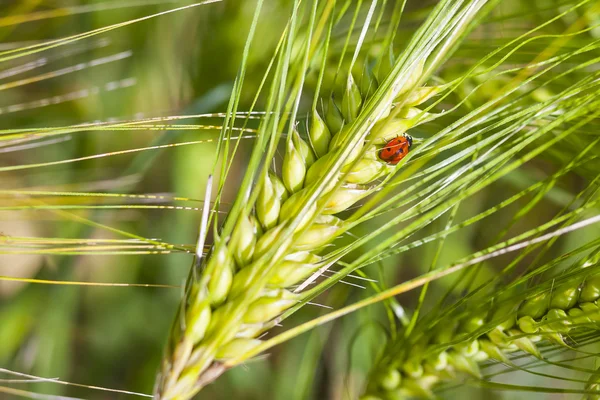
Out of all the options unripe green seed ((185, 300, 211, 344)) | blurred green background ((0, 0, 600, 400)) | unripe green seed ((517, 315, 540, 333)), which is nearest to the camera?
unripe green seed ((185, 300, 211, 344))

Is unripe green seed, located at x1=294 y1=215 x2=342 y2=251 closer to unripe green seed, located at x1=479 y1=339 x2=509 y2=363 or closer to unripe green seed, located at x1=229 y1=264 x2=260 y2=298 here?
unripe green seed, located at x1=229 y1=264 x2=260 y2=298

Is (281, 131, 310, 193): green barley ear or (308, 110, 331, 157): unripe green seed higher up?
(308, 110, 331, 157): unripe green seed

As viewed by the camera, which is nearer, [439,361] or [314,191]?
[314,191]

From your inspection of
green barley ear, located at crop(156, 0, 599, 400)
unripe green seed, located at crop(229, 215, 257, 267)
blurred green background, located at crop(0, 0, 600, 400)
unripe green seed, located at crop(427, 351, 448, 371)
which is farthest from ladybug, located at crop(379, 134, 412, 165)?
blurred green background, located at crop(0, 0, 600, 400)

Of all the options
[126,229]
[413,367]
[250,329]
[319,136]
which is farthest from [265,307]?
[126,229]

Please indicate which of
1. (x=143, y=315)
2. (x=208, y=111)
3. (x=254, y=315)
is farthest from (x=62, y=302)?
(x=254, y=315)

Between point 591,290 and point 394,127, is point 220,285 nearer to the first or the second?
point 394,127
